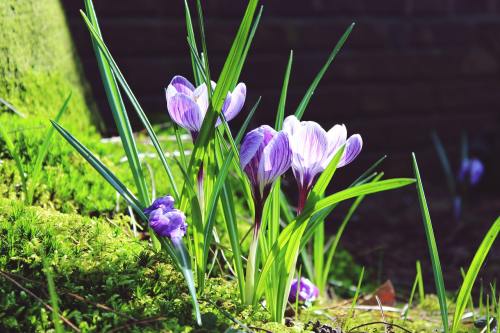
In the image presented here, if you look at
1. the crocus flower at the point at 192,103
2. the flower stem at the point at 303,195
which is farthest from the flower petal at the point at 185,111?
the flower stem at the point at 303,195

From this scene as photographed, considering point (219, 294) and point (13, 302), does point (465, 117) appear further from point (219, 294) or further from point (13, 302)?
point (13, 302)

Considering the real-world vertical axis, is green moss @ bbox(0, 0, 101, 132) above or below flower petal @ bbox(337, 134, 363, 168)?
above

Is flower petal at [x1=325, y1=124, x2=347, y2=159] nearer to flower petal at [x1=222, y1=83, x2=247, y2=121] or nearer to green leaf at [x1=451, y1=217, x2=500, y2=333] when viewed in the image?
flower petal at [x1=222, y1=83, x2=247, y2=121]

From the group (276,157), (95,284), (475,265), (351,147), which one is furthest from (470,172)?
(95,284)

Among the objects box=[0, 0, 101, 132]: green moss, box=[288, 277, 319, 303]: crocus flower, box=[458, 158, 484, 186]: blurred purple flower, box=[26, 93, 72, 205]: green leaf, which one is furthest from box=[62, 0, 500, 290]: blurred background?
box=[26, 93, 72, 205]: green leaf

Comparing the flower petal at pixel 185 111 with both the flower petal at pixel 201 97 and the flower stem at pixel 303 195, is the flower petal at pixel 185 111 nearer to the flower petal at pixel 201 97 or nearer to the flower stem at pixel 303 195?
the flower petal at pixel 201 97

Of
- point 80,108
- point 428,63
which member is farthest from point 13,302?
point 428,63

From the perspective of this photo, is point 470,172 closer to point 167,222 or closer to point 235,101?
point 235,101

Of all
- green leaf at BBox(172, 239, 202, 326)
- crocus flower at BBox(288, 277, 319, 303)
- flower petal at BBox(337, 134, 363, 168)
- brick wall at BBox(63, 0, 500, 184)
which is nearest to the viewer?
green leaf at BBox(172, 239, 202, 326)
